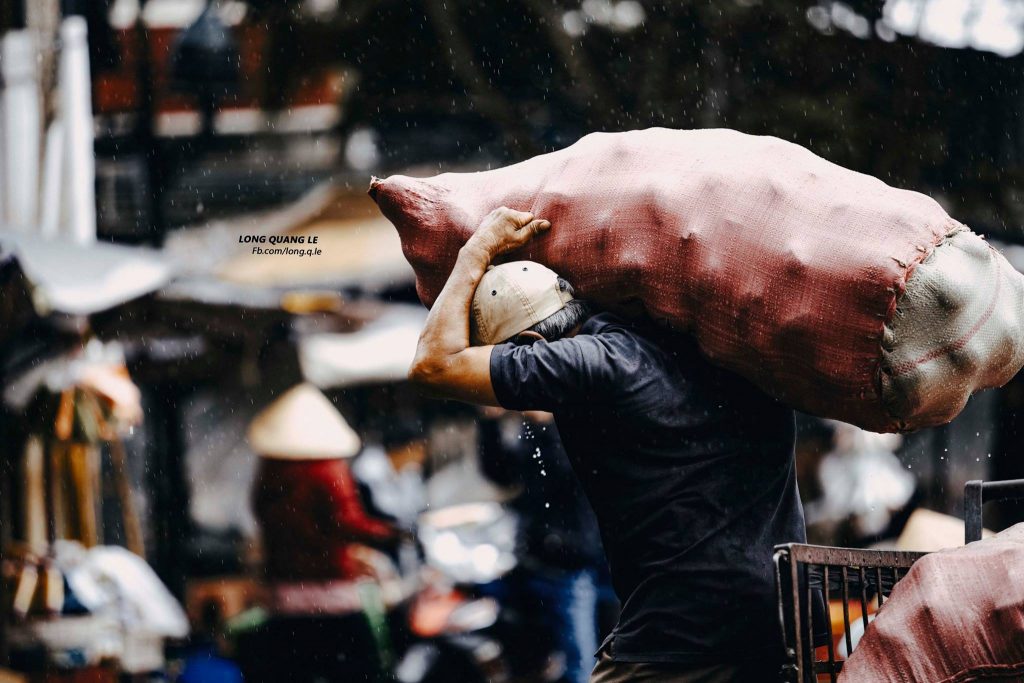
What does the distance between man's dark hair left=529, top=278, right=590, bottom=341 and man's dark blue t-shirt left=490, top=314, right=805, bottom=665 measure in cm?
6

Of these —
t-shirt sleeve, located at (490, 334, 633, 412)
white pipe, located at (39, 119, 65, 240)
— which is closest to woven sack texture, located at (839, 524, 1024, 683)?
t-shirt sleeve, located at (490, 334, 633, 412)

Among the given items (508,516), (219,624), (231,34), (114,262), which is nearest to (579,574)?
(508,516)

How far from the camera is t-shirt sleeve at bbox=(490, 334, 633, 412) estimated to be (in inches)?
81.2

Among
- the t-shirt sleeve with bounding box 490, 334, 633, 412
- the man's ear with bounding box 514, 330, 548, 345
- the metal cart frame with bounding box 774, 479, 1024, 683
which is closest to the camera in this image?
the metal cart frame with bounding box 774, 479, 1024, 683

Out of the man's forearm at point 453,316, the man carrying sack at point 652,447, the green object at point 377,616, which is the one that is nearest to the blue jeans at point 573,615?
the green object at point 377,616

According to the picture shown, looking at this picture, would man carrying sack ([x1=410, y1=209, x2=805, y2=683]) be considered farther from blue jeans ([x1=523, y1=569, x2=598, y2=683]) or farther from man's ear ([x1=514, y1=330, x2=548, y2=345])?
blue jeans ([x1=523, y1=569, x2=598, y2=683])

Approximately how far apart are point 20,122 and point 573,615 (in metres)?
3.67

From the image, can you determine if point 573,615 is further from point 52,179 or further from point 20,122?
point 20,122

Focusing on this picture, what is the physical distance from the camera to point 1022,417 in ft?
16.3

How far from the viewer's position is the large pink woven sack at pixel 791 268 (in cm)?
196

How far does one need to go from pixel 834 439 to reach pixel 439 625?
2.08 meters

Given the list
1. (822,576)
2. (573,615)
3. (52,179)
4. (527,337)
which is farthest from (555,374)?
(52,179)

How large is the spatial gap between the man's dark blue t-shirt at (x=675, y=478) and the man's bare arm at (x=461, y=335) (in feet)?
0.15

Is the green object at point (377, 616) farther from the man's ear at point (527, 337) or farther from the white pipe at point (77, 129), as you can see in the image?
the man's ear at point (527, 337)
